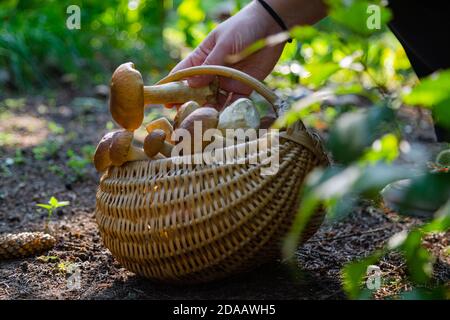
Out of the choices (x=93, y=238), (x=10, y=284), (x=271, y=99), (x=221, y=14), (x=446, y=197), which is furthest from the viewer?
(x=221, y=14)

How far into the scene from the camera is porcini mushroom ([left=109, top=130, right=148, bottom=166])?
1.51 metres

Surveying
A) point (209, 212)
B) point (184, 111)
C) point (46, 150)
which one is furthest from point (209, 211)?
point (46, 150)

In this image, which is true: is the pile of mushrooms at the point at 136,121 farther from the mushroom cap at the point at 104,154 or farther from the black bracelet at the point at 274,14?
the black bracelet at the point at 274,14

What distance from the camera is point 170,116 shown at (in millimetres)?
3514

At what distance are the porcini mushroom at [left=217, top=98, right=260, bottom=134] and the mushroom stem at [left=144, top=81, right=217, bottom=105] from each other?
8.2 inches

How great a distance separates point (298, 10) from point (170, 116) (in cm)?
181

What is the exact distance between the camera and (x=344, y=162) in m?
0.98

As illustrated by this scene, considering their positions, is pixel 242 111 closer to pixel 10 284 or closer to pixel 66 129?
pixel 10 284

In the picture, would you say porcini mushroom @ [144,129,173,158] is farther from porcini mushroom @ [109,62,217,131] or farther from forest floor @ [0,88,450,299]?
forest floor @ [0,88,450,299]

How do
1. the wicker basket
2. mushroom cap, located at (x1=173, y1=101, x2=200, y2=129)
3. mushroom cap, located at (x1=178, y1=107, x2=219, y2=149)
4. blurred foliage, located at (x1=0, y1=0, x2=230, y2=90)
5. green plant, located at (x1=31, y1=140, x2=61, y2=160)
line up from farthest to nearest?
blurred foliage, located at (x1=0, y1=0, x2=230, y2=90)
green plant, located at (x1=31, y1=140, x2=61, y2=160)
mushroom cap, located at (x1=173, y1=101, x2=200, y2=129)
mushroom cap, located at (x1=178, y1=107, x2=219, y2=149)
the wicker basket

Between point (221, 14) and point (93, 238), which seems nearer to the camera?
point (93, 238)

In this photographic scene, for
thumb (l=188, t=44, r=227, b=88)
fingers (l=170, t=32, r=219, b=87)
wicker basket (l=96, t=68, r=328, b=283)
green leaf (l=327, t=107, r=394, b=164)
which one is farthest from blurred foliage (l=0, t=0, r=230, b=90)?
green leaf (l=327, t=107, r=394, b=164)
